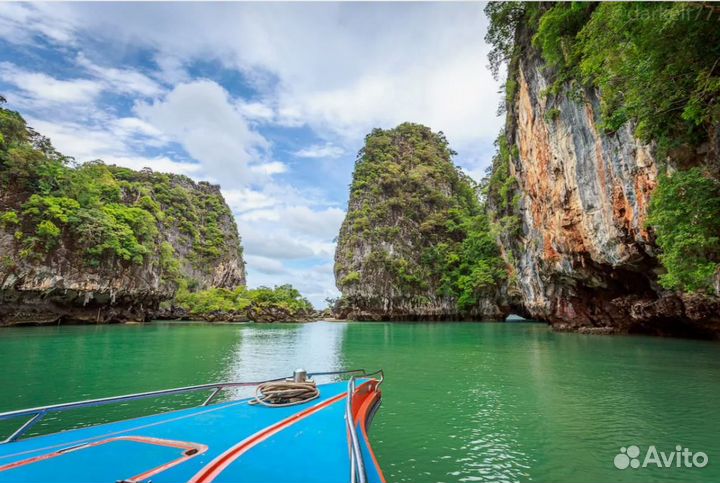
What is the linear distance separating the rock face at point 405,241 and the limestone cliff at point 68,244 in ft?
62.9

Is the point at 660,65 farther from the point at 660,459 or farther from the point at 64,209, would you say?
the point at 64,209

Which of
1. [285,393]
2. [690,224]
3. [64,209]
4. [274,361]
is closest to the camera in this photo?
[285,393]

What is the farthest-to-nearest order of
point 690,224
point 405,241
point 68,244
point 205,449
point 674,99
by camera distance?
point 405,241 < point 68,244 < point 690,224 < point 674,99 < point 205,449

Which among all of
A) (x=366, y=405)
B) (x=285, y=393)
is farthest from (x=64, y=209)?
(x=366, y=405)

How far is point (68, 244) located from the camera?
85.4 feet

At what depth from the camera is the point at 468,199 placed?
47.7 m

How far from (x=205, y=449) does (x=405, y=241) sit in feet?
128

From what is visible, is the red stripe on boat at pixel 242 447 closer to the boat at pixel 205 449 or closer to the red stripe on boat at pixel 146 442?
the boat at pixel 205 449

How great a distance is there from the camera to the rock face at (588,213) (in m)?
10.9

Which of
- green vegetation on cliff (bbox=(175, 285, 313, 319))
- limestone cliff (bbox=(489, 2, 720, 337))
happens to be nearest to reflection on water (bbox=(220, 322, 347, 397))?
limestone cliff (bbox=(489, 2, 720, 337))

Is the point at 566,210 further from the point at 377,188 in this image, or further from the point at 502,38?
the point at 377,188

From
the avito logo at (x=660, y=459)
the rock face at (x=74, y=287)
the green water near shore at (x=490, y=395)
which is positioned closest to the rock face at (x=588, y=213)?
the green water near shore at (x=490, y=395)

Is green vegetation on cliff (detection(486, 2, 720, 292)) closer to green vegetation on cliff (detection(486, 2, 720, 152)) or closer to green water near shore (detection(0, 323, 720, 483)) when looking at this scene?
green vegetation on cliff (detection(486, 2, 720, 152))

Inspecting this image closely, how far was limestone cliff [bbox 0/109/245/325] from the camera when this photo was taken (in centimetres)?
2347
